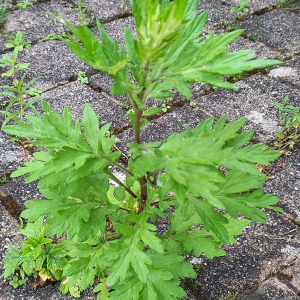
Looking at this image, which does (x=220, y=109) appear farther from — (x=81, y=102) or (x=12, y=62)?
(x=12, y=62)

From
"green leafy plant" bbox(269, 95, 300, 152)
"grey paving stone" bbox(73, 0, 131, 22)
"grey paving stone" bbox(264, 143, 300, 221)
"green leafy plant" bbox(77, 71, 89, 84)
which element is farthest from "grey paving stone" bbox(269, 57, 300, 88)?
"grey paving stone" bbox(73, 0, 131, 22)

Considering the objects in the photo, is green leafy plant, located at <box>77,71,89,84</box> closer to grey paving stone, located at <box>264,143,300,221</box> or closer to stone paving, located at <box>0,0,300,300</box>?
stone paving, located at <box>0,0,300,300</box>

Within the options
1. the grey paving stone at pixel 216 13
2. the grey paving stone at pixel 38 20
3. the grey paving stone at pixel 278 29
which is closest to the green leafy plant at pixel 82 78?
the grey paving stone at pixel 38 20

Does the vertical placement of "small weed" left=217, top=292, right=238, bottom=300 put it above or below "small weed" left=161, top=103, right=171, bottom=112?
below

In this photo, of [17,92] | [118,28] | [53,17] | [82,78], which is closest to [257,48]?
[118,28]

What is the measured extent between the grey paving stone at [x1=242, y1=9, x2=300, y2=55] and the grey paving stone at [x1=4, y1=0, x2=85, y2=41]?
1.77 m

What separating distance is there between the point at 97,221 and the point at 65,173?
0.81 ft

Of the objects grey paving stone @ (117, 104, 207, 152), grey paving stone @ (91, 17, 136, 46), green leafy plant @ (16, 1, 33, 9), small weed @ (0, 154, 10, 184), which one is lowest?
small weed @ (0, 154, 10, 184)

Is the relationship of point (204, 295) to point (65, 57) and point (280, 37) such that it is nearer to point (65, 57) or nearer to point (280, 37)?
point (65, 57)

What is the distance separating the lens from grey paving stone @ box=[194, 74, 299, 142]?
2.90 metres

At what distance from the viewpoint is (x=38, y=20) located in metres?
4.13

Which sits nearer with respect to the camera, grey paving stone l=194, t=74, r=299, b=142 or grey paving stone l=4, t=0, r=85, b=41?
grey paving stone l=194, t=74, r=299, b=142

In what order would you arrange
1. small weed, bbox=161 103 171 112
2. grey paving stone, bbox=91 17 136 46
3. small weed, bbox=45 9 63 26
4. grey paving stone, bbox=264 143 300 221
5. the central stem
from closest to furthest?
the central stem < grey paving stone, bbox=264 143 300 221 < small weed, bbox=161 103 171 112 < grey paving stone, bbox=91 17 136 46 < small weed, bbox=45 9 63 26

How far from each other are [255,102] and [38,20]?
236 cm
